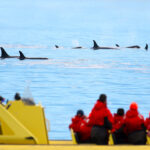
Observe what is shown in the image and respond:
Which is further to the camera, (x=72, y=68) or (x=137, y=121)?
(x=72, y=68)

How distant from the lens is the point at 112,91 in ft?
228

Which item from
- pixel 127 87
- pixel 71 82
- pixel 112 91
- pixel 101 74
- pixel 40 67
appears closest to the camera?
pixel 112 91

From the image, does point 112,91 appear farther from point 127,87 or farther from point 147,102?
point 147,102

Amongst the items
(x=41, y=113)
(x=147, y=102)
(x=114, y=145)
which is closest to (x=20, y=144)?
(x=41, y=113)

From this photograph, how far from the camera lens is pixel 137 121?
63.0 ft

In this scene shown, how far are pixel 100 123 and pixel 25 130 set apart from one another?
2.11 meters

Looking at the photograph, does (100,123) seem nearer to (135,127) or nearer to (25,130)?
(135,127)

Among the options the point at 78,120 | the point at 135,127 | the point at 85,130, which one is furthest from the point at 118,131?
the point at 78,120

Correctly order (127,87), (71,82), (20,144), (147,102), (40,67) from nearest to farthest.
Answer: (20,144)
(147,102)
(127,87)
(71,82)
(40,67)

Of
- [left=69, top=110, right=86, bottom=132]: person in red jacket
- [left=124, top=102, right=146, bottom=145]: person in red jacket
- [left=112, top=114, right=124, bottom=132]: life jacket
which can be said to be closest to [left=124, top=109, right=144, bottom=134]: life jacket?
[left=124, top=102, right=146, bottom=145]: person in red jacket

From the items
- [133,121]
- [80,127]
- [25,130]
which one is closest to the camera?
[25,130]

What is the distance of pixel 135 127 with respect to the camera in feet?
63.2

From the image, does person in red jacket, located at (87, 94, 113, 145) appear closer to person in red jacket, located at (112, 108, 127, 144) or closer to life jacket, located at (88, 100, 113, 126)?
life jacket, located at (88, 100, 113, 126)

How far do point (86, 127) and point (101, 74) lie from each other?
75.1m
